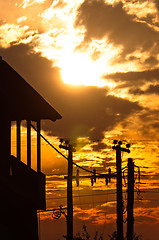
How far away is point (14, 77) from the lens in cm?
2273

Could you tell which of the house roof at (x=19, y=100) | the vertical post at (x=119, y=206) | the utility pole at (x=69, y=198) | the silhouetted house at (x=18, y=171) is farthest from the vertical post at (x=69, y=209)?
the house roof at (x=19, y=100)

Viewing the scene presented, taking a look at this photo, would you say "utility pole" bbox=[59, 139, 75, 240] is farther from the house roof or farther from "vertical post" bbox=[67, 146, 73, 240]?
the house roof

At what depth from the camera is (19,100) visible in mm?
22922

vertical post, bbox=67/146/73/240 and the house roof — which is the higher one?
the house roof

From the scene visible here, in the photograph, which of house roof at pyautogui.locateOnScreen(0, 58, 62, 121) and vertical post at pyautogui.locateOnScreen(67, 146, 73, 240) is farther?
vertical post at pyautogui.locateOnScreen(67, 146, 73, 240)

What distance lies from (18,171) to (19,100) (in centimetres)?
317

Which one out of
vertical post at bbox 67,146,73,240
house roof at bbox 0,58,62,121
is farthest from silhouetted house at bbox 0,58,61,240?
vertical post at bbox 67,146,73,240

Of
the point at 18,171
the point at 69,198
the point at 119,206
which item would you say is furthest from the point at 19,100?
the point at 119,206

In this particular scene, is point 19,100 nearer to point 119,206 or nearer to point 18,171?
point 18,171

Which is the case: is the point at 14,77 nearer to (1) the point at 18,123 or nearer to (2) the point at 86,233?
(1) the point at 18,123

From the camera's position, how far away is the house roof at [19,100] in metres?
22.2

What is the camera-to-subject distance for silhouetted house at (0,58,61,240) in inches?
866

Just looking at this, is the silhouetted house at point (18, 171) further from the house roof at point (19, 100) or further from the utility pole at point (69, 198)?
the utility pole at point (69, 198)

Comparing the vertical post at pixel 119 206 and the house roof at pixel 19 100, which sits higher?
the house roof at pixel 19 100
